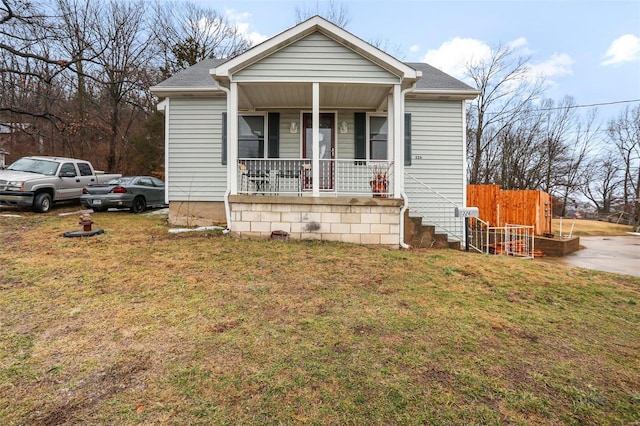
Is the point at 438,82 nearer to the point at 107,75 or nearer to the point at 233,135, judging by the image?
the point at 233,135

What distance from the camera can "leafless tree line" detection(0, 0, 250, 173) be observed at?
16.1m

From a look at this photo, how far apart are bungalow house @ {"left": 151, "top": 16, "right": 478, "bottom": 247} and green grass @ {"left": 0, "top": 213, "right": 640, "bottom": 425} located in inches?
62.8

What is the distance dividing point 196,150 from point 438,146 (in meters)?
6.52

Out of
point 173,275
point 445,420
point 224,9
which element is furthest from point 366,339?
point 224,9

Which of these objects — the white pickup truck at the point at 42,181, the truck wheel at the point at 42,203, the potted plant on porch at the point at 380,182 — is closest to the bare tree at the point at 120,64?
the white pickup truck at the point at 42,181

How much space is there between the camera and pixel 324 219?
663 cm

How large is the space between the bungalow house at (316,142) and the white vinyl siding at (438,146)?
0.03 metres

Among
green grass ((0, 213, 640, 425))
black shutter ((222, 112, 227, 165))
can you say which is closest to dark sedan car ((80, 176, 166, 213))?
black shutter ((222, 112, 227, 165))

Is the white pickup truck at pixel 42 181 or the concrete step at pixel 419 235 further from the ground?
the white pickup truck at pixel 42 181

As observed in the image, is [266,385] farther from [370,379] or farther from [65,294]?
[65,294]

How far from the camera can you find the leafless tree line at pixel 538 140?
24.5 metres

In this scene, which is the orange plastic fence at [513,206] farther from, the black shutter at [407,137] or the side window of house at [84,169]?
the side window of house at [84,169]

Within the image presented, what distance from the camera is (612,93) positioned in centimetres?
2019

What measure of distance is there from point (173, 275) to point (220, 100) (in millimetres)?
5665
